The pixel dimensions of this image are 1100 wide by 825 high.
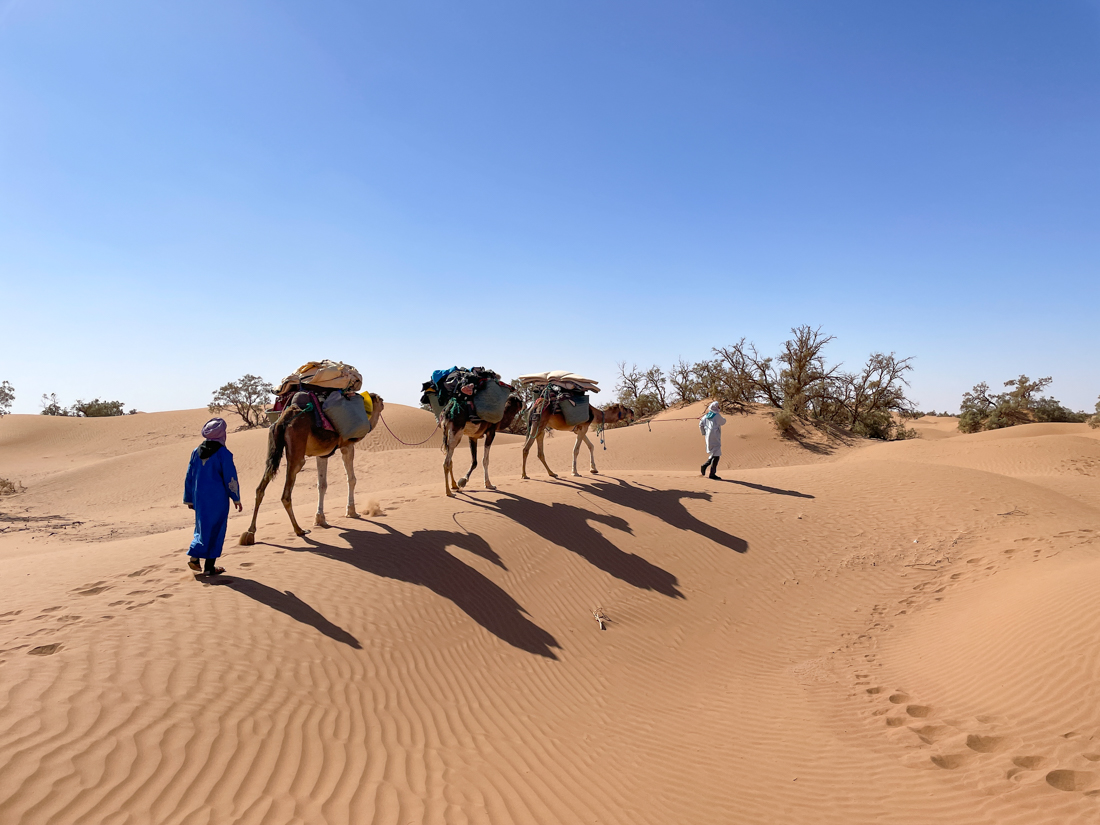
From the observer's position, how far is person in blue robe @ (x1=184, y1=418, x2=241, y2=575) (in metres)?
6.75

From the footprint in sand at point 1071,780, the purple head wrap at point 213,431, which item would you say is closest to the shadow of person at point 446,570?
the purple head wrap at point 213,431

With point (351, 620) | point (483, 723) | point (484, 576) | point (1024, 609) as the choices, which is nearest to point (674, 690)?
point (483, 723)

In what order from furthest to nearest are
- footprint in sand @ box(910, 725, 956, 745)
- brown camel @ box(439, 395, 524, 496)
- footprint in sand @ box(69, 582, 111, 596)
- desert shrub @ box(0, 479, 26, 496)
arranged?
desert shrub @ box(0, 479, 26, 496)
brown camel @ box(439, 395, 524, 496)
footprint in sand @ box(69, 582, 111, 596)
footprint in sand @ box(910, 725, 956, 745)

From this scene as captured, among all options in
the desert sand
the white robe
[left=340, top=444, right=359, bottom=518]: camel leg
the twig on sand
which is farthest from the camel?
the white robe

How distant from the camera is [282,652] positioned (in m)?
5.43

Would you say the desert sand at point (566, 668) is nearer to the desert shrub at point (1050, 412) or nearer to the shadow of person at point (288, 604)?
the shadow of person at point (288, 604)

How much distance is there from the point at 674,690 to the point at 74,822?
18.6 feet

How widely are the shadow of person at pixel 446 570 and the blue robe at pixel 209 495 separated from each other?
4.72 ft

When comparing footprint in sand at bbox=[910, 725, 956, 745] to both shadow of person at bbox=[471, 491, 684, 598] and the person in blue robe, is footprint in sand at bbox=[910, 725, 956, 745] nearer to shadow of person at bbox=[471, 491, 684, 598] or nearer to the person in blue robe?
shadow of person at bbox=[471, 491, 684, 598]

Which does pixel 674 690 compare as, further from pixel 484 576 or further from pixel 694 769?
Answer: pixel 484 576

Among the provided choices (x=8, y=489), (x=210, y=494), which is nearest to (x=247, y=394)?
(x=8, y=489)

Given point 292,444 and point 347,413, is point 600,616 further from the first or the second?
point 292,444

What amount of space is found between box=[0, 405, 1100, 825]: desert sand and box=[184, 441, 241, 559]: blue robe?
491mm

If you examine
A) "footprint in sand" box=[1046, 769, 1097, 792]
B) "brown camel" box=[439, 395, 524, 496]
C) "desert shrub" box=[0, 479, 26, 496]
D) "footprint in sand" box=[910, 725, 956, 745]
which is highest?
"brown camel" box=[439, 395, 524, 496]
